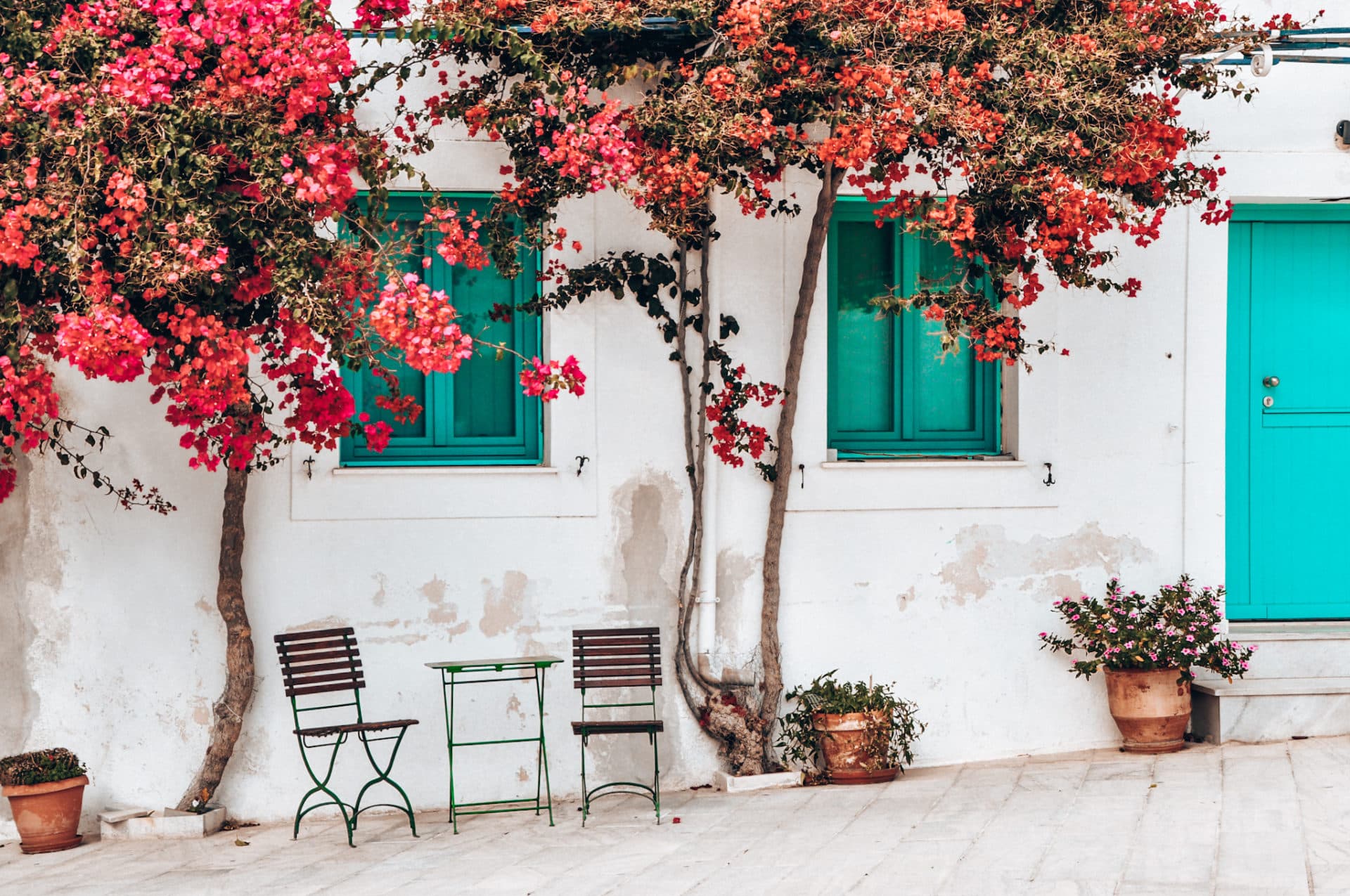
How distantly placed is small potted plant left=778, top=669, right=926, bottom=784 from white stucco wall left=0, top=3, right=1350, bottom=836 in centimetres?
18

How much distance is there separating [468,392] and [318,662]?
158cm

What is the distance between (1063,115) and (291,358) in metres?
3.67

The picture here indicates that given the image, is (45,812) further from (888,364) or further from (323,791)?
(888,364)

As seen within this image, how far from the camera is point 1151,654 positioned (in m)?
7.09

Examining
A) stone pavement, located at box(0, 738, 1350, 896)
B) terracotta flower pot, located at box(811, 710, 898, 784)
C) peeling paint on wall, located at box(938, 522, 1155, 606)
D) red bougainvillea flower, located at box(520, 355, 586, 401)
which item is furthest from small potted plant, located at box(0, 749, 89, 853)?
peeling paint on wall, located at box(938, 522, 1155, 606)

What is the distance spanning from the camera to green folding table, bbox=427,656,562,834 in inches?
253

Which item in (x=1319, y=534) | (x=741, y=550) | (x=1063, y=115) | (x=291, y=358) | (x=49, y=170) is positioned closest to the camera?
(x=49, y=170)

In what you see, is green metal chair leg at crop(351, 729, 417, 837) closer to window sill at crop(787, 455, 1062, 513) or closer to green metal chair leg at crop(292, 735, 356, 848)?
green metal chair leg at crop(292, 735, 356, 848)

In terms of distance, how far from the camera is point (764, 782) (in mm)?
6984

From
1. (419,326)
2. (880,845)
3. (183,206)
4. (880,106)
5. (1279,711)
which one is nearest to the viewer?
(183,206)

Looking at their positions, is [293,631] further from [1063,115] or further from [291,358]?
[1063,115]

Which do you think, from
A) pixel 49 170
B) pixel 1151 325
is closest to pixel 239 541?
pixel 49 170

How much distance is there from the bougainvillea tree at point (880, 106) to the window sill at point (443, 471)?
1197mm

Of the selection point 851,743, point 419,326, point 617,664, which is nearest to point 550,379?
point 419,326
